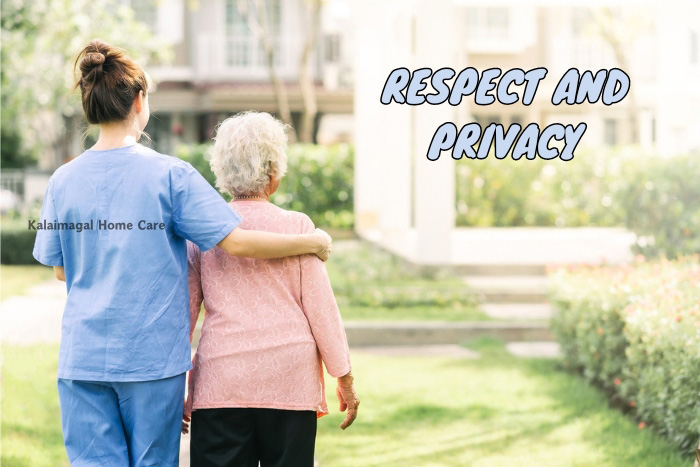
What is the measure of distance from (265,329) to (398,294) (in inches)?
260

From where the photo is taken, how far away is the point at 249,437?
10.2 feet

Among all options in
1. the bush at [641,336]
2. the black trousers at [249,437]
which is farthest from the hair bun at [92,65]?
the bush at [641,336]

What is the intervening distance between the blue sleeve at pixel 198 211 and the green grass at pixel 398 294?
5831 mm

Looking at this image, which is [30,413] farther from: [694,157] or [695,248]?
[694,157]

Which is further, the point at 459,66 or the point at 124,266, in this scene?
the point at 459,66

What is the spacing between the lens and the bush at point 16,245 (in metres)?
13.9

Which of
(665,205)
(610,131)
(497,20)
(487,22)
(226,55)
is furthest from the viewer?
(610,131)

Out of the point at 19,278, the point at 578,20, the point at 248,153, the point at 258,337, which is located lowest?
the point at 19,278

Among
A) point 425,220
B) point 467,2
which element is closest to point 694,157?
point 425,220

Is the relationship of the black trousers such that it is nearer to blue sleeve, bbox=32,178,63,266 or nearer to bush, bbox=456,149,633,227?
blue sleeve, bbox=32,178,63,266

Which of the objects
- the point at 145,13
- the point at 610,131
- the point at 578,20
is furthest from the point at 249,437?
the point at 610,131

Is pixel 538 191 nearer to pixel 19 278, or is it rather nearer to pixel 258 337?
pixel 19 278

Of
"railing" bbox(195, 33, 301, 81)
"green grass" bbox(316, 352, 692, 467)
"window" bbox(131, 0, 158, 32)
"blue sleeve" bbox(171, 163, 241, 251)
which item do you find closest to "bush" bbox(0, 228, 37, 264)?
"green grass" bbox(316, 352, 692, 467)

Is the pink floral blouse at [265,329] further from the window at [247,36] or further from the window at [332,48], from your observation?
the window at [332,48]
